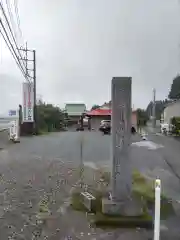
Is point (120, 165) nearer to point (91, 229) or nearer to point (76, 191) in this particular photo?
point (91, 229)

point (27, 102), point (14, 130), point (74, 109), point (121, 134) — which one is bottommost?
point (14, 130)

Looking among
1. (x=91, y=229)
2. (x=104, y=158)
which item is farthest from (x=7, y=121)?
(x=91, y=229)

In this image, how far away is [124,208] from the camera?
234 inches

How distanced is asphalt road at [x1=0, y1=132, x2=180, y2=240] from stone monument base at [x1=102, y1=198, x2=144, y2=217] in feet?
1.76

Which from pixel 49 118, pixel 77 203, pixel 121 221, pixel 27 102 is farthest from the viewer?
pixel 49 118

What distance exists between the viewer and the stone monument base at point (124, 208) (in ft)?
19.3

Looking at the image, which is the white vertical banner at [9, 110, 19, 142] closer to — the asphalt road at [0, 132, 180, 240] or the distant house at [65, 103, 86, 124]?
the asphalt road at [0, 132, 180, 240]

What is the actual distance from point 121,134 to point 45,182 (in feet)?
11.2

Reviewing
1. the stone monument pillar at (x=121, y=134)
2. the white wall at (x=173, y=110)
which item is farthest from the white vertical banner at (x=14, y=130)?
the white wall at (x=173, y=110)

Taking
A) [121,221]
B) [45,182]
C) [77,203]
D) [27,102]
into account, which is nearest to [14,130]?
[27,102]

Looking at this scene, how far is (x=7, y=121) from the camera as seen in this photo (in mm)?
22578

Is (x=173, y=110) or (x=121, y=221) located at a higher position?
(x=173, y=110)

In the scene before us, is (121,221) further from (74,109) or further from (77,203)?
(74,109)

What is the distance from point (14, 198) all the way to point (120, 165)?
8.38ft
